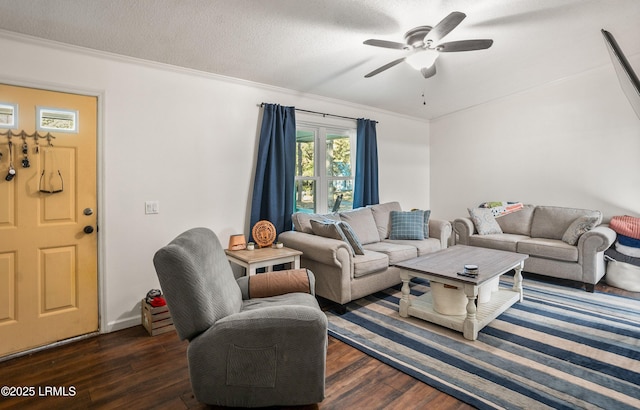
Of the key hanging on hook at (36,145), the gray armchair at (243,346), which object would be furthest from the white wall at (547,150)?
the key hanging on hook at (36,145)

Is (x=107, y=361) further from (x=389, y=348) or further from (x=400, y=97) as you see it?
(x=400, y=97)

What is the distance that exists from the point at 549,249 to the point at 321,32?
3.48 metres

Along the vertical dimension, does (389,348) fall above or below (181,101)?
below

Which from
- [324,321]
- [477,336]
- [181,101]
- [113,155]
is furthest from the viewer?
[181,101]

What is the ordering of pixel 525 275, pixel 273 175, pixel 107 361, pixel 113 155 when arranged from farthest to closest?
pixel 525 275 < pixel 273 175 < pixel 113 155 < pixel 107 361

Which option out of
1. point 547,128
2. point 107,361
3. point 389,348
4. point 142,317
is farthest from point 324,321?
point 547,128

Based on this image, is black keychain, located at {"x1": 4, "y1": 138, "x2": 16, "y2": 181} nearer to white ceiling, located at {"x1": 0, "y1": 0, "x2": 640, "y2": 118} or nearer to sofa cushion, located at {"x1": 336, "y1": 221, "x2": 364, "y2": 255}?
white ceiling, located at {"x1": 0, "y1": 0, "x2": 640, "y2": 118}

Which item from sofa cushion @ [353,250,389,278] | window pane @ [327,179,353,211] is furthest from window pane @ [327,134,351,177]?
sofa cushion @ [353,250,389,278]

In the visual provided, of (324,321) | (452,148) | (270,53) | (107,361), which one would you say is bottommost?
(107,361)

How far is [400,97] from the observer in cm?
436

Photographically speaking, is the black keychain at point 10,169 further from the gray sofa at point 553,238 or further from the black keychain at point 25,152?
the gray sofa at point 553,238

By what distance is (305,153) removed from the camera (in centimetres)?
416

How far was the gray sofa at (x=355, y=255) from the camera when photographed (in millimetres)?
2906

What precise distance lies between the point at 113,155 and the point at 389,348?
108 inches
